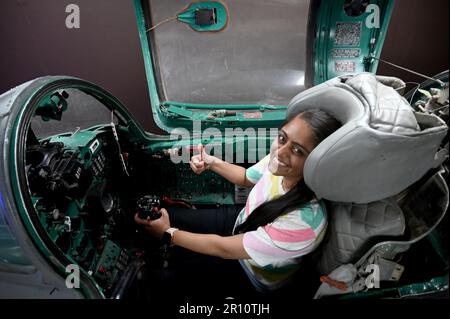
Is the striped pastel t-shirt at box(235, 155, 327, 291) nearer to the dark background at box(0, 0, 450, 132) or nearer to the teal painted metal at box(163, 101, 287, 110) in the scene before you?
the teal painted metal at box(163, 101, 287, 110)

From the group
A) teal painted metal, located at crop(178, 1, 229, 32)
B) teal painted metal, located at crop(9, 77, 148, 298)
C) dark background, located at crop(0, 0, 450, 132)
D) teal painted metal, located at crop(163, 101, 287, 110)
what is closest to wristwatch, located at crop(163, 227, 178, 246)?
teal painted metal, located at crop(9, 77, 148, 298)

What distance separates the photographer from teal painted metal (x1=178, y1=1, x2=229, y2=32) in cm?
209

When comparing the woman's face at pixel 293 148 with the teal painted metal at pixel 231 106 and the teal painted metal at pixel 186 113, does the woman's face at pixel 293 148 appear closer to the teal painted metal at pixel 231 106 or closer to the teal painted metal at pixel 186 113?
the teal painted metal at pixel 186 113

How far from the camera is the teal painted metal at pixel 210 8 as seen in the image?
209 cm

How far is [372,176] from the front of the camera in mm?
870

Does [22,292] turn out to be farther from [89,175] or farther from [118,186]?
[118,186]

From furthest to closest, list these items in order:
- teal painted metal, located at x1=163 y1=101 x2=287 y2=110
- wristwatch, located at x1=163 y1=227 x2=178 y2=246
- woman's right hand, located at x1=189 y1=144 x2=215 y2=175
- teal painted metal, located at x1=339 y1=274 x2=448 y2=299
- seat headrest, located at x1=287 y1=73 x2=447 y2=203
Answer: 1. teal painted metal, located at x1=163 y1=101 x2=287 y2=110
2. woman's right hand, located at x1=189 y1=144 x2=215 y2=175
3. wristwatch, located at x1=163 y1=227 x2=178 y2=246
4. teal painted metal, located at x1=339 y1=274 x2=448 y2=299
5. seat headrest, located at x1=287 y1=73 x2=447 y2=203

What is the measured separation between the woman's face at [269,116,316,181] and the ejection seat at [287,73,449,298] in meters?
0.11

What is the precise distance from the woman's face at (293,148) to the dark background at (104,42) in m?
2.12

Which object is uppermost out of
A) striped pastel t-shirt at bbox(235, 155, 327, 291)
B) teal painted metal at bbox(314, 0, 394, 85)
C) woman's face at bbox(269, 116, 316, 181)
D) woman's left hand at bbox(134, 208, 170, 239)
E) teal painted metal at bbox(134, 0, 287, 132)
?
teal painted metal at bbox(314, 0, 394, 85)

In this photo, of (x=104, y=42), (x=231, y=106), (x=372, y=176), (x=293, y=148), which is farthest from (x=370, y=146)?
(x=104, y=42)

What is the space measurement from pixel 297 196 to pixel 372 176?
30 cm

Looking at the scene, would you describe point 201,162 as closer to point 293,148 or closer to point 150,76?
point 293,148

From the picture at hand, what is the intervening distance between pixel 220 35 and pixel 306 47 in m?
0.75
